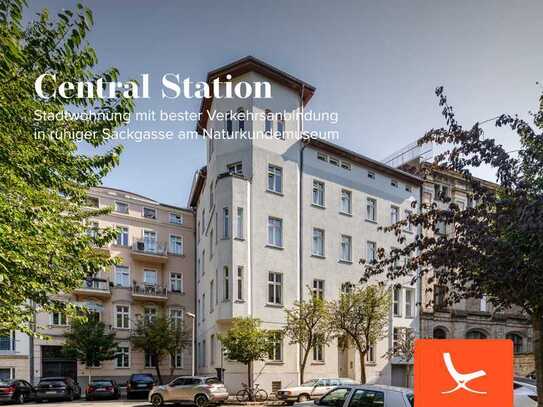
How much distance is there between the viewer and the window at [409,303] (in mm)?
34812

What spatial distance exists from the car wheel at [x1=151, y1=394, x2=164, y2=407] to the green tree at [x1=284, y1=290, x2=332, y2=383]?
24.2 ft

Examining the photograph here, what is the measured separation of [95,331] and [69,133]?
27.2m

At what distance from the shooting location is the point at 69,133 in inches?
340

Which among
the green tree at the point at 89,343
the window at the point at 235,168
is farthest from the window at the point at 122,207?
the window at the point at 235,168

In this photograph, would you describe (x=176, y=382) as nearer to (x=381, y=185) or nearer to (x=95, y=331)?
(x=95, y=331)

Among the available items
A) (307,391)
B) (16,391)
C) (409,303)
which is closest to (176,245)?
(16,391)

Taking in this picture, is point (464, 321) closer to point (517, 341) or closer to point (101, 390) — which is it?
point (517, 341)

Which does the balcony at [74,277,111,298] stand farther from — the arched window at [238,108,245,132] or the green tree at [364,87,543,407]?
the green tree at [364,87,543,407]

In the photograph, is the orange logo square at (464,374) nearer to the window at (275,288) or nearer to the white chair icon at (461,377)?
the white chair icon at (461,377)

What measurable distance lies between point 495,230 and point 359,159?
2680 centimetres

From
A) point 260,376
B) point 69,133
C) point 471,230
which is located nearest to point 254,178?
point 260,376

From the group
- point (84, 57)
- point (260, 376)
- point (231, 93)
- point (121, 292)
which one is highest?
point (231, 93)

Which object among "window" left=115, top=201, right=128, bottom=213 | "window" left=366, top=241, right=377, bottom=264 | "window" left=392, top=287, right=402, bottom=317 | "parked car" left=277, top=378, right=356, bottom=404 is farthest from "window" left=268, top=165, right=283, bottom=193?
"window" left=115, top=201, right=128, bottom=213

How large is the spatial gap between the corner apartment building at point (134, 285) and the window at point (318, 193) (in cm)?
1541
